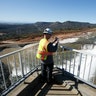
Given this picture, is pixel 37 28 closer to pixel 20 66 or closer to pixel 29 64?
pixel 29 64

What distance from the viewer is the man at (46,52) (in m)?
3.50

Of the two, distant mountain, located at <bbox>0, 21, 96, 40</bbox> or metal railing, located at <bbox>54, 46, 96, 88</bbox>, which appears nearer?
metal railing, located at <bbox>54, 46, 96, 88</bbox>

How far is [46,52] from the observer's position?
3.65 m

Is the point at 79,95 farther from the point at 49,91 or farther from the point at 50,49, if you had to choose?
the point at 50,49

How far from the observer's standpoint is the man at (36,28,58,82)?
138 inches

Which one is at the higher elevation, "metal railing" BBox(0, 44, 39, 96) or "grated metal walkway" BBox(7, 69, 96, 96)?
Result: "metal railing" BBox(0, 44, 39, 96)

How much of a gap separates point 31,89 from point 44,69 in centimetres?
63

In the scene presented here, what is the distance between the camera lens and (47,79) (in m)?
4.07

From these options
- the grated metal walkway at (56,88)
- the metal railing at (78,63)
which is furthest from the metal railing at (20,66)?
the metal railing at (78,63)

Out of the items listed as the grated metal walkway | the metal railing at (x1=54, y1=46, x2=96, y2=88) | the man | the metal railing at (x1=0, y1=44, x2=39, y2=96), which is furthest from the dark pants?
the metal railing at (x1=54, y1=46, x2=96, y2=88)

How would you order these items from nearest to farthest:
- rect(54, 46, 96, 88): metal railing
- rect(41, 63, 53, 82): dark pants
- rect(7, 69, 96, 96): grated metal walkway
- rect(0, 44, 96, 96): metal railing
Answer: rect(0, 44, 96, 96): metal railing → rect(7, 69, 96, 96): grated metal walkway → rect(54, 46, 96, 88): metal railing → rect(41, 63, 53, 82): dark pants

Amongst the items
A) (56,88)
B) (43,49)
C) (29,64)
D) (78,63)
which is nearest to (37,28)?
(78,63)

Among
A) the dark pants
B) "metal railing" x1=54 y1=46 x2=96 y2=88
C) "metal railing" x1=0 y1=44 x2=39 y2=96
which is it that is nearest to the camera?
"metal railing" x1=0 y1=44 x2=39 y2=96

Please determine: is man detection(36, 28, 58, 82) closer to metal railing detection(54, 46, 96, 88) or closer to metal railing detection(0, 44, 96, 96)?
metal railing detection(0, 44, 96, 96)
